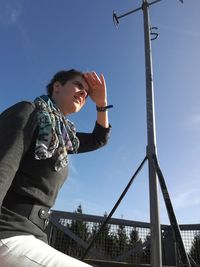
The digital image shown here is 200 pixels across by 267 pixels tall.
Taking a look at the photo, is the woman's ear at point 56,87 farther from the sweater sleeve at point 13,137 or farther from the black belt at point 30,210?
the black belt at point 30,210

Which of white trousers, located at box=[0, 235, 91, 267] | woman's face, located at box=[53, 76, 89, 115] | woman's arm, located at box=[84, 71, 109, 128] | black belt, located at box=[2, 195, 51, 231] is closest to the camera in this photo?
white trousers, located at box=[0, 235, 91, 267]

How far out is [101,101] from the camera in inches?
115

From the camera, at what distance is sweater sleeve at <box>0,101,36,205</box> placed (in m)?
1.33

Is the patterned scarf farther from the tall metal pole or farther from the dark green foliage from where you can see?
the dark green foliage

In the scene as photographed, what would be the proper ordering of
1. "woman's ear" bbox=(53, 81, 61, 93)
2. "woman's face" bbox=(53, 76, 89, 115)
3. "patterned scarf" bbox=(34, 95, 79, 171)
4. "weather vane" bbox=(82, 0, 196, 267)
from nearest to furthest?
"patterned scarf" bbox=(34, 95, 79, 171)
"woman's face" bbox=(53, 76, 89, 115)
"woman's ear" bbox=(53, 81, 61, 93)
"weather vane" bbox=(82, 0, 196, 267)

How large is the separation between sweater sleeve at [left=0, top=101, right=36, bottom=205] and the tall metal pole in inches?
104

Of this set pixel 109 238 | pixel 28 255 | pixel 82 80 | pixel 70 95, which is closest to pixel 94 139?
pixel 82 80

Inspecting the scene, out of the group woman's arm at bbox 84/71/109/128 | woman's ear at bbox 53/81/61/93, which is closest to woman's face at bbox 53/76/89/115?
woman's ear at bbox 53/81/61/93

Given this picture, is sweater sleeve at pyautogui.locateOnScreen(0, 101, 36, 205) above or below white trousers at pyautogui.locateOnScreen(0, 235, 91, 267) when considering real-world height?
above

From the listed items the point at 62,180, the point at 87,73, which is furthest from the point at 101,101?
the point at 62,180

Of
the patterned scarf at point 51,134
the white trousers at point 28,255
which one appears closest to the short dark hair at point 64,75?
the patterned scarf at point 51,134

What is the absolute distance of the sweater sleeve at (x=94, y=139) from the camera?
2.92 metres

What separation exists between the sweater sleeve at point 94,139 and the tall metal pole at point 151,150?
1.34 metres

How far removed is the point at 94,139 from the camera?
9.73 ft
